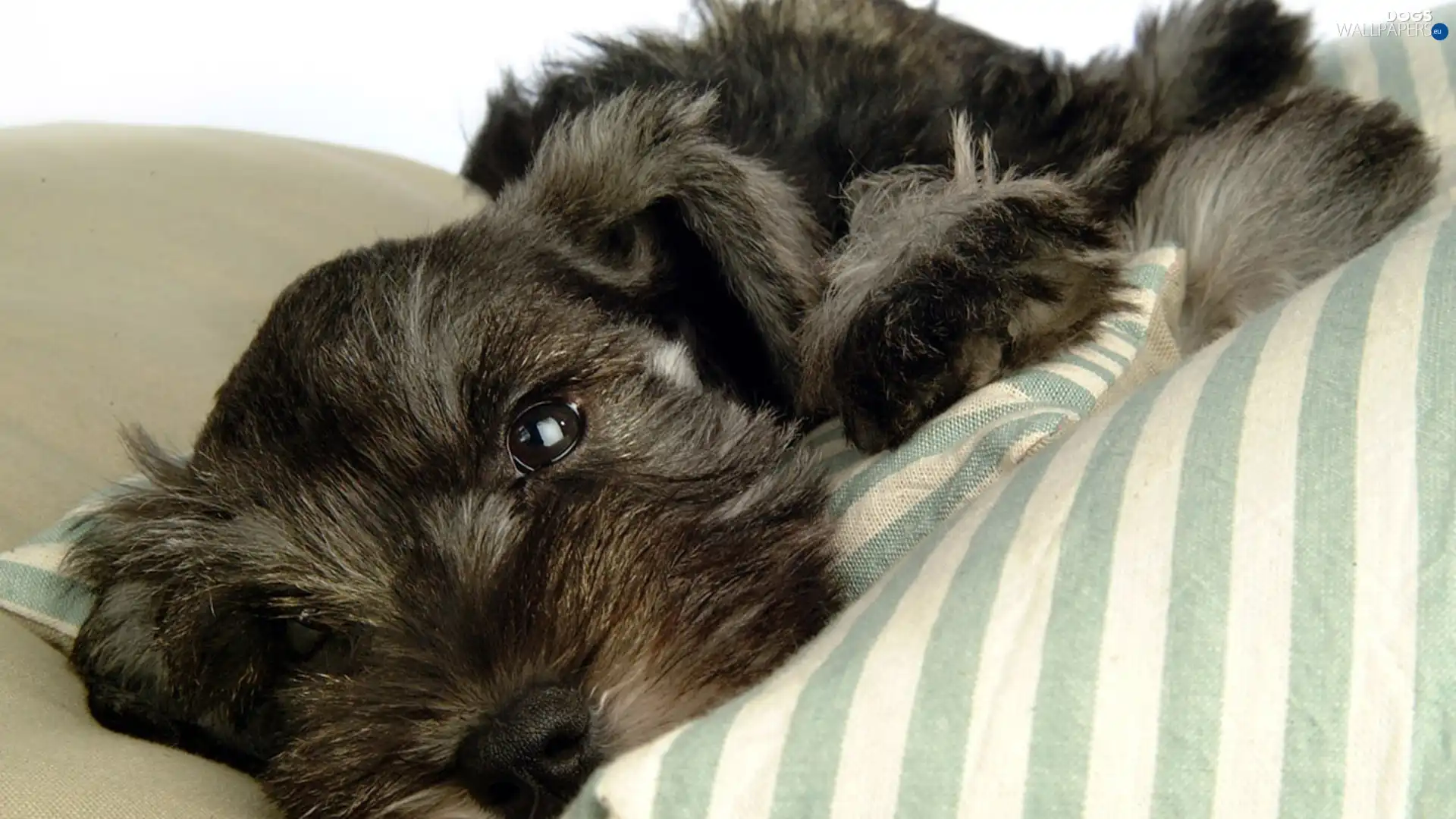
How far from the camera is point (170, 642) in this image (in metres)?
1.27

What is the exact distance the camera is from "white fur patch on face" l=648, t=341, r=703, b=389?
1.34 metres

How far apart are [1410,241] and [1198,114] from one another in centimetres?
112

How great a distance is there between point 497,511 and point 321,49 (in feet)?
8.40

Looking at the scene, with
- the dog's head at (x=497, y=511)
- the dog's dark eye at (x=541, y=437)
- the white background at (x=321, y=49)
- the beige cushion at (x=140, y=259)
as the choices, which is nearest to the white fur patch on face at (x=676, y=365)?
the dog's head at (x=497, y=511)

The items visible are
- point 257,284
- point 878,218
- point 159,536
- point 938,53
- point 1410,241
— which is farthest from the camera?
point 257,284

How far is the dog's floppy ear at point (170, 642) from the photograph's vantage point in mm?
1244

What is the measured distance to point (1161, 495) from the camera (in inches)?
30.2

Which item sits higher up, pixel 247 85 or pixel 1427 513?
pixel 1427 513

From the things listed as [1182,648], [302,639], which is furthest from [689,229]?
[1182,648]

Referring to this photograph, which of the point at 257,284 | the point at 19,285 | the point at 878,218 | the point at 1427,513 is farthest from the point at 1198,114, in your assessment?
the point at 19,285

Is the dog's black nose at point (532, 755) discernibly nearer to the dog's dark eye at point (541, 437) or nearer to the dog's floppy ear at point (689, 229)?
the dog's dark eye at point (541, 437)

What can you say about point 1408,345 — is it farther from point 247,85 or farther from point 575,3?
point 247,85

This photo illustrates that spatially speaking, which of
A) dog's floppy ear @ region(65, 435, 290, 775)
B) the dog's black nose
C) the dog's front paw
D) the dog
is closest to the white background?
the dog

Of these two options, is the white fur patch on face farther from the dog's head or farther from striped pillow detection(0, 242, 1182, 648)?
striped pillow detection(0, 242, 1182, 648)
